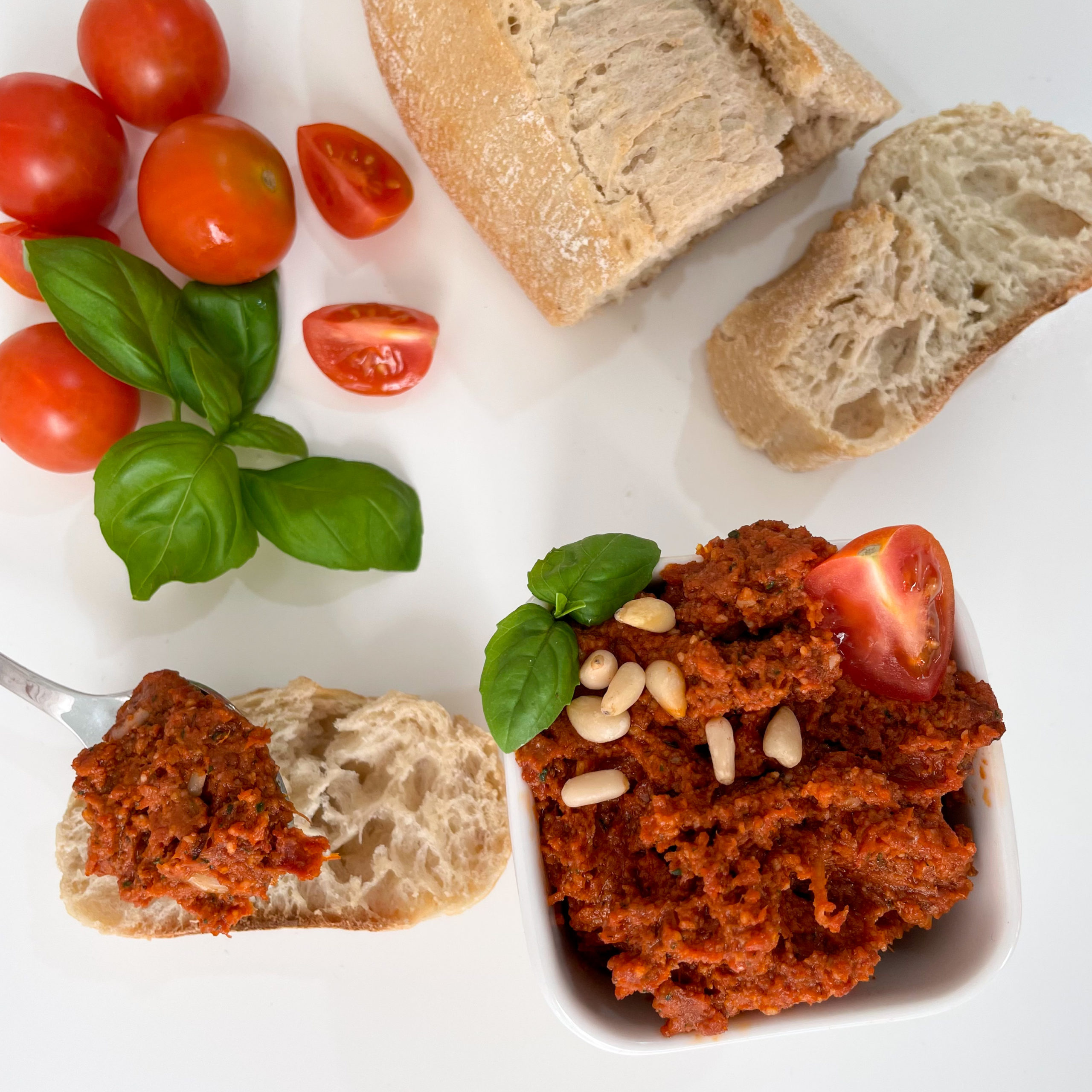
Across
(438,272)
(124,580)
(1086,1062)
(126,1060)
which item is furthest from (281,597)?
(1086,1062)

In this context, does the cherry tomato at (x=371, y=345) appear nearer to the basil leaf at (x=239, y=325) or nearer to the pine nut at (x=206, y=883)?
the basil leaf at (x=239, y=325)

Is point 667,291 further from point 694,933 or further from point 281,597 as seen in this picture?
point 694,933

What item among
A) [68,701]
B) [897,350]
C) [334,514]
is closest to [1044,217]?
[897,350]

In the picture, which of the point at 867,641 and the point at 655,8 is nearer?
the point at 867,641

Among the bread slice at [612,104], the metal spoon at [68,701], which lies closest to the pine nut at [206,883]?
the metal spoon at [68,701]

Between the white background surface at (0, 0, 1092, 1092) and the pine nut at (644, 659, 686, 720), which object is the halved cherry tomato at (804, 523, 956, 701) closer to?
the pine nut at (644, 659, 686, 720)

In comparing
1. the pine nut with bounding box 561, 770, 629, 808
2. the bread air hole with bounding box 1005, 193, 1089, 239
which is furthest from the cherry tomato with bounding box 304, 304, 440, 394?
the bread air hole with bounding box 1005, 193, 1089, 239
